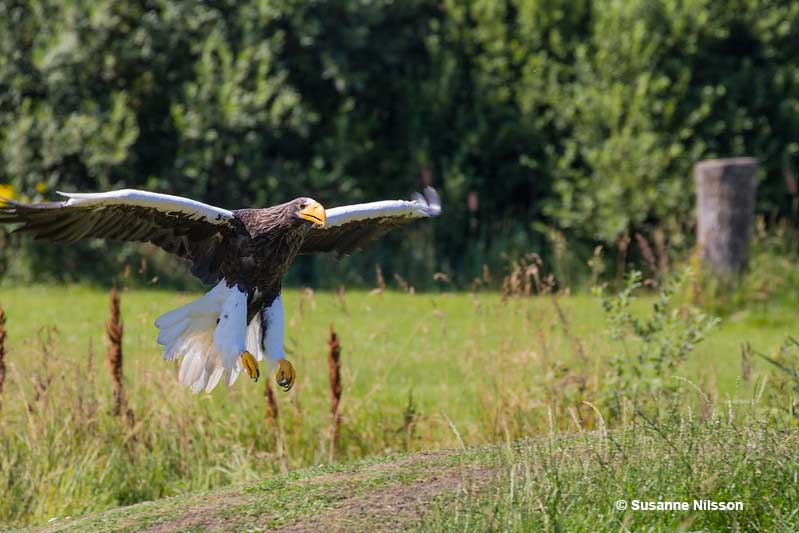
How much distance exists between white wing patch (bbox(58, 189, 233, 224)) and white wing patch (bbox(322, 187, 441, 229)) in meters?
0.76

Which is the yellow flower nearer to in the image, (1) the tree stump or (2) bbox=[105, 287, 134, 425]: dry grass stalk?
(2) bbox=[105, 287, 134, 425]: dry grass stalk

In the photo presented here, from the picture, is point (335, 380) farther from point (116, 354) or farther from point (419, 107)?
point (419, 107)

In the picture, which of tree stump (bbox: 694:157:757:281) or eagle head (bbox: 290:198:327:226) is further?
tree stump (bbox: 694:157:757:281)

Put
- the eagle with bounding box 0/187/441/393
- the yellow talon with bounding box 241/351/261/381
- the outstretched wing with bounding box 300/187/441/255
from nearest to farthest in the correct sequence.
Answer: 1. the eagle with bounding box 0/187/441/393
2. the yellow talon with bounding box 241/351/261/381
3. the outstretched wing with bounding box 300/187/441/255

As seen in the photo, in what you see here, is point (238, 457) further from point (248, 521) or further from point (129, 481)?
point (248, 521)

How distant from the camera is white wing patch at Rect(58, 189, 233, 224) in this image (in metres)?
6.89

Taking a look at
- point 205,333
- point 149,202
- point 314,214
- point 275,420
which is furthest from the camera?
point 275,420

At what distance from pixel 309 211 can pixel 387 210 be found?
37.9 inches

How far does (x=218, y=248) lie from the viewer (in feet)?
26.3

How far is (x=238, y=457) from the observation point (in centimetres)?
872

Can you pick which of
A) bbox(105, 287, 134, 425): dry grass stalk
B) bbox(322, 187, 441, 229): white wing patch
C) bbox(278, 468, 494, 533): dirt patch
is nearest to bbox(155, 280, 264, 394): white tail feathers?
bbox(105, 287, 134, 425): dry grass stalk

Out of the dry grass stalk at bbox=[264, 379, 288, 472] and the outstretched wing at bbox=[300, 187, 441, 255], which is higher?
the outstretched wing at bbox=[300, 187, 441, 255]

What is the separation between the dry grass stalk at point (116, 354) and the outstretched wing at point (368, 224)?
124 cm

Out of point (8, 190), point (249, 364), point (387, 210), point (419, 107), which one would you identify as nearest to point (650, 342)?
point (387, 210)
